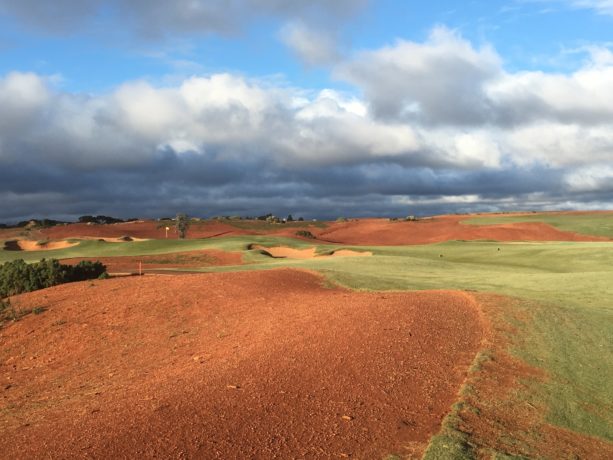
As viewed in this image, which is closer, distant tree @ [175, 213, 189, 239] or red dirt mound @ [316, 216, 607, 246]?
red dirt mound @ [316, 216, 607, 246]

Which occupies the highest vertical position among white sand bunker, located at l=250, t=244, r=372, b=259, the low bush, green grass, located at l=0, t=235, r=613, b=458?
the low bush

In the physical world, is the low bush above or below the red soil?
above

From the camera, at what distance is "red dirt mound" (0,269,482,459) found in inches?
292

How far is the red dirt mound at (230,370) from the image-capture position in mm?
7426

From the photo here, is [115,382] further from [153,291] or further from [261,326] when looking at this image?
[153,291]

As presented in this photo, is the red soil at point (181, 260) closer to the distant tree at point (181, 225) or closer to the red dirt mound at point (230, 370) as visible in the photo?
the red dirt mound at point (230, 370)

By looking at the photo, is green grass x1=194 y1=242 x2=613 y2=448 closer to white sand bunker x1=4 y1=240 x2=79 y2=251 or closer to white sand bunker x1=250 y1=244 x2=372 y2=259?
white sand bunker x1=250 y1=244 x2=372 y2=259

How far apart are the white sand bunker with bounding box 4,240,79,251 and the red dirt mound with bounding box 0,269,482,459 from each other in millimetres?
50889

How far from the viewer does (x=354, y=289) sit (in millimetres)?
21375

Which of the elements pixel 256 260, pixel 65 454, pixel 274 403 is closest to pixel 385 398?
pixel 274 403

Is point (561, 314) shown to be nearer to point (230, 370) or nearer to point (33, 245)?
point (230, 370)

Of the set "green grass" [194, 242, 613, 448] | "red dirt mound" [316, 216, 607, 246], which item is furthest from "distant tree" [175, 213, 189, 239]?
"green grass" [194, 242, 613, 448]

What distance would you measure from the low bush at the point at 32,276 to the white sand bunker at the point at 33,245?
43616 mm

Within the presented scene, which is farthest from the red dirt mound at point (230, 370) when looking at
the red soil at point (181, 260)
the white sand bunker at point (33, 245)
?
the white sand bunker at point (33, 245)
